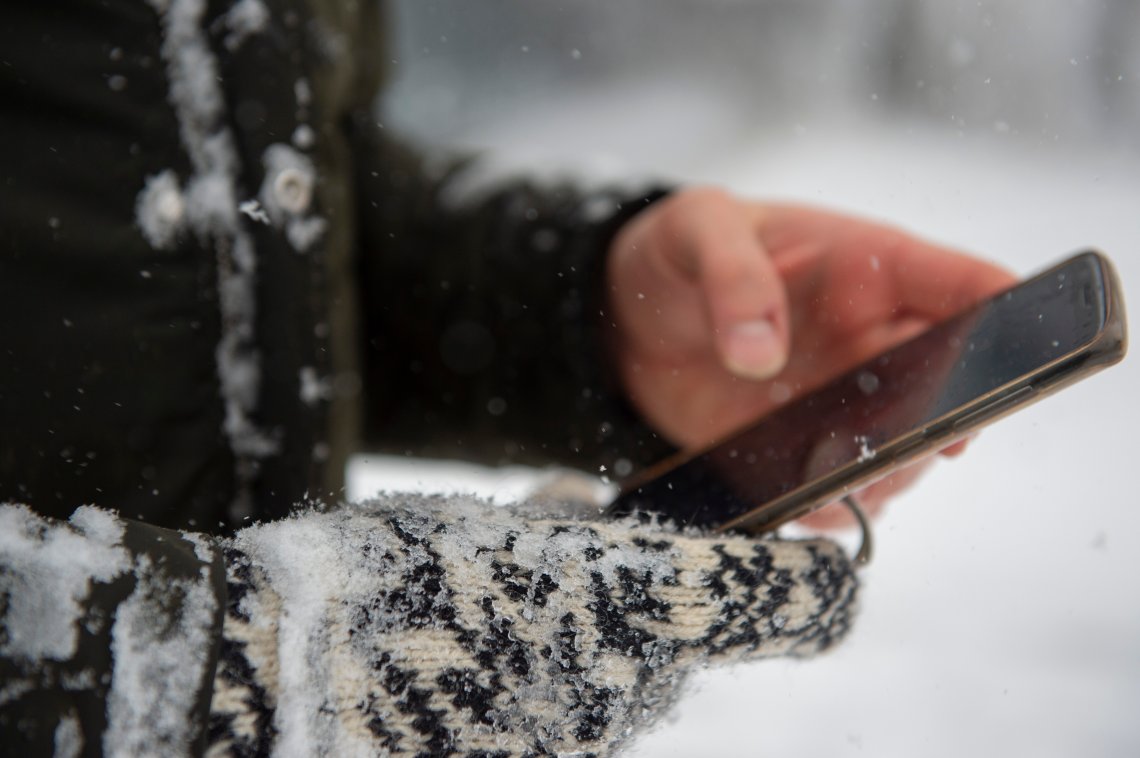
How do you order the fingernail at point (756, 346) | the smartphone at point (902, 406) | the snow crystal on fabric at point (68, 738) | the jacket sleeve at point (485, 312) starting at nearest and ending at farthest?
the snow crystal on fabric at point (68, 738)
the smartphone at point (902, 406)
the fingernail at point (756, 346)
the jacket sleeve at point (485, 312)

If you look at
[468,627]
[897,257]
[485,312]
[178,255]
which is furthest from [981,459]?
[178,255]

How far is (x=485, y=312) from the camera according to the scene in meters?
0.92

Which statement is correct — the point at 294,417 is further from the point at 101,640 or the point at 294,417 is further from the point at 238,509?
the point at 101,640

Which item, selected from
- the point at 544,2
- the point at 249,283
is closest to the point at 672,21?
the point at 544,2

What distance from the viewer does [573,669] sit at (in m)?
0.38

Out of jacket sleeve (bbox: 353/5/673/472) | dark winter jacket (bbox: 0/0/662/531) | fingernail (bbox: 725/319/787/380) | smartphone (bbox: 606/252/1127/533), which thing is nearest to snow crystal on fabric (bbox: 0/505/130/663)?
dark winter jacket (bbox: 0/0/662/531)

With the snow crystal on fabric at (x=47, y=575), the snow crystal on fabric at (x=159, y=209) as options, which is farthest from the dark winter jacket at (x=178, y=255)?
the snow crystal on fabric at (x=47, y=575)

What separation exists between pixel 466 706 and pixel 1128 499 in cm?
99

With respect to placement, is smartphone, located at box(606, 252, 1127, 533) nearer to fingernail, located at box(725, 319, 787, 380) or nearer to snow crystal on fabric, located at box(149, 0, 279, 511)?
fingernail, located at box(725, 319, 787, 380)

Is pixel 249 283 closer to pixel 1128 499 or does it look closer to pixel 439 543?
pixel 439 543

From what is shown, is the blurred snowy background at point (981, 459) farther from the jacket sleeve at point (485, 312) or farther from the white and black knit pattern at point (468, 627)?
the white and black knit pattern at point (468, 627)

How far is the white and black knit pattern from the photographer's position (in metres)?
0.34

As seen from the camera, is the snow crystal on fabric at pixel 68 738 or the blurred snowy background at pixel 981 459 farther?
the blurred snowy background at pixel 981 459

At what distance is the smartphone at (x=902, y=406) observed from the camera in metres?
0.44
